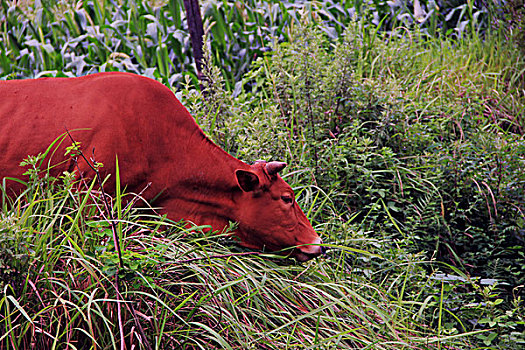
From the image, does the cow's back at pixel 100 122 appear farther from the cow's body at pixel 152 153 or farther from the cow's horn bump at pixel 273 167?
the cow's horn bump at pixel 273 167

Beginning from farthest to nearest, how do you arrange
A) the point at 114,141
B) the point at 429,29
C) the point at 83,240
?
the point at 429,29 < the point at 114,141 < the point at 83,240

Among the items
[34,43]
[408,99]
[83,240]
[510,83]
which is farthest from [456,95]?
[34,43]

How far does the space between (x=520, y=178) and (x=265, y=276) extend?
242 cm

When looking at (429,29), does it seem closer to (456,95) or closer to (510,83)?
(510,83)

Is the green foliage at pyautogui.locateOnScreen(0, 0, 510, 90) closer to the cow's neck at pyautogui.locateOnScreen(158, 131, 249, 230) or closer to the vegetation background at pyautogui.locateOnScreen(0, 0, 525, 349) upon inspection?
the vegetation background at pyautogui.locateOnScreen(0, 0, 525, 349)

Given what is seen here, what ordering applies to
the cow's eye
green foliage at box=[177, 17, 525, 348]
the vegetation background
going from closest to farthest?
the vegetation background < the cow's eye < green foliage at box=[177, 17, 525, 348]

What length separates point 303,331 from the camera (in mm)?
2924

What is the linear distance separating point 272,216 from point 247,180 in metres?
0.25

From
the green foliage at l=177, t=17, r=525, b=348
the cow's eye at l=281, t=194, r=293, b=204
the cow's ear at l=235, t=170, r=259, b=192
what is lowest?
the green foliage at l=177, t=17, r=525, b=348

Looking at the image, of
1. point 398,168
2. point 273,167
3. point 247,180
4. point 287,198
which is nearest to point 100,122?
point 247,180

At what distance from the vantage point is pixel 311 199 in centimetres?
398

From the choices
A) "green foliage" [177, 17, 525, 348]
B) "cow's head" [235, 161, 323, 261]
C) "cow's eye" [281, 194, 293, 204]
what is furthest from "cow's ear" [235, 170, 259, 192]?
"green foliage" [177, 17, 525, 348]

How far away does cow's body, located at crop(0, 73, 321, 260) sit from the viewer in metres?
3.23

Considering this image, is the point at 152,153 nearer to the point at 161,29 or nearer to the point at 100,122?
the point at 100,122
